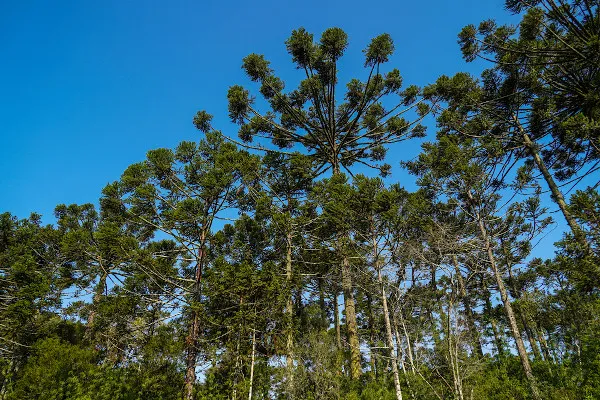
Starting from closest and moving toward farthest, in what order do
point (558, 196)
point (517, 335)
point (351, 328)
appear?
point (558, 196) → point (517, 335) → point (351, 328)

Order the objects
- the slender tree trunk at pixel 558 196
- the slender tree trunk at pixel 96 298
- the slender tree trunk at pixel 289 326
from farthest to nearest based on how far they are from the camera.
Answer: the slender tree trunk at pixel 96 298
the slender tree trunk at pixel 289 326
the slender tree trunk at pixel 558 196

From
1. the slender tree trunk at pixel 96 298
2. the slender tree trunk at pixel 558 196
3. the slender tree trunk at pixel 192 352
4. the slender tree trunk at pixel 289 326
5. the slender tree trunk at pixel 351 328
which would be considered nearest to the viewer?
the slender tree trunk at pixel 558 196

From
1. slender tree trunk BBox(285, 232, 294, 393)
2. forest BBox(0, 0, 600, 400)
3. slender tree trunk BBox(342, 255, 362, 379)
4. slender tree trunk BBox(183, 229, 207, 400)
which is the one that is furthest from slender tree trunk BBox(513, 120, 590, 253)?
slender tree trunk BBox(183, 229, 207, 400)

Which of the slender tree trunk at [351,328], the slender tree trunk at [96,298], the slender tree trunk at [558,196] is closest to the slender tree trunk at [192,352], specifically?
the slender tree trunk at [351,328]

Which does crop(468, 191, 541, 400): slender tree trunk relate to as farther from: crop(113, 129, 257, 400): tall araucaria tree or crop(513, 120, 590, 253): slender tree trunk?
crop(113, 129, 257, 400): tall araucaria tree

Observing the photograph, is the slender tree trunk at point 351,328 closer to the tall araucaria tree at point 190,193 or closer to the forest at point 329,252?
the forest at point 329,252

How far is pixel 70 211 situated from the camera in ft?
57.7

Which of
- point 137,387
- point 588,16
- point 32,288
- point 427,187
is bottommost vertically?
point 137,387

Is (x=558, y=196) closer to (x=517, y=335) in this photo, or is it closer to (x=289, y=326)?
(x=517, y=335)

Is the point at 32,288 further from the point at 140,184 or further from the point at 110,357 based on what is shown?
the point at 140,184

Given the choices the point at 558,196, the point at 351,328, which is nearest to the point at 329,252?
the point at 351,328

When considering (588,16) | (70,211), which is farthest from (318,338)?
(70,211)

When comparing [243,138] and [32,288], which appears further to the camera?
[243,138]

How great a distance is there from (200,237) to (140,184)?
2.66 meters
